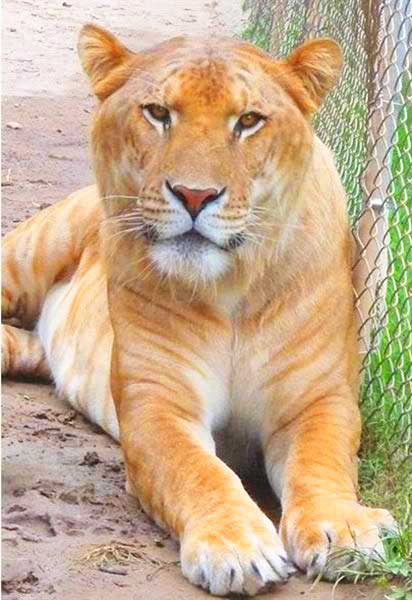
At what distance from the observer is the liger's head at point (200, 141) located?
146 inches

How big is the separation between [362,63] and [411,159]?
491 millimetres

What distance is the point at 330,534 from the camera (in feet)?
11.7

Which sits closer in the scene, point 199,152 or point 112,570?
point 112,570

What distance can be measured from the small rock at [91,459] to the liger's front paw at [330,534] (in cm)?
86

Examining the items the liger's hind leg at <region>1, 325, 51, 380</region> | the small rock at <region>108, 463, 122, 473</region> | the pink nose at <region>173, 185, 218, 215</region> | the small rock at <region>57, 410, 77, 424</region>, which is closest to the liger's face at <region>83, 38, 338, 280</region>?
the pink nose at <region>173, 185, 218, 215</region>

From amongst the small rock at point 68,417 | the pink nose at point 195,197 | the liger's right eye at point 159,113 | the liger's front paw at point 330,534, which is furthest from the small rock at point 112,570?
the small rock at point 68,417

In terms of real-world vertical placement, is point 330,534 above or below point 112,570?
above

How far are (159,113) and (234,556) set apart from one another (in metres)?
1.13

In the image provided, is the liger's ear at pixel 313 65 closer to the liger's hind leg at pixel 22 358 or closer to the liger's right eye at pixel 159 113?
the liger's right eye at pixel 159 113

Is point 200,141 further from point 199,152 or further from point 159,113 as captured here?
point 159,113

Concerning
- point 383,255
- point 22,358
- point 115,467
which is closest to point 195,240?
point 115,467

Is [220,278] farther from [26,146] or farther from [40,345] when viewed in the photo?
[26,146]

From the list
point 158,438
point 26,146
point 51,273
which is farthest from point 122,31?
point 158,438

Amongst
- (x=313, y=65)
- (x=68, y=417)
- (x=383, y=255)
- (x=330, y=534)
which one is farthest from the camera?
(x=68, y=417)
